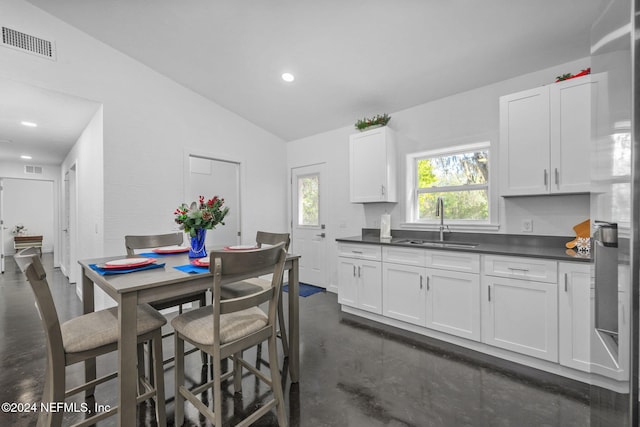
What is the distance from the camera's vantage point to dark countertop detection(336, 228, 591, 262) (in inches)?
85.3

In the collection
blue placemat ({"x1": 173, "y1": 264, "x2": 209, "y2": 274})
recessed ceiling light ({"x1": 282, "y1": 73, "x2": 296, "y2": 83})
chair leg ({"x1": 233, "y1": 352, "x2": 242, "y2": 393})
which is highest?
recessed ceiling light ({"x1": 282, "y1": 73, "x2": 296, "y2": 83})

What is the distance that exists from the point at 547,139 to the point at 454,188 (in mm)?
1054

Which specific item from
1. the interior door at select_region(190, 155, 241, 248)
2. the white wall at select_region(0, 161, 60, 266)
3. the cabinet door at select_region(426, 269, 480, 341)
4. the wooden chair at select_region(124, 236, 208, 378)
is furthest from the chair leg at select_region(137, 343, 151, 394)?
the white wall at select_region(0, 161, 60, 266)

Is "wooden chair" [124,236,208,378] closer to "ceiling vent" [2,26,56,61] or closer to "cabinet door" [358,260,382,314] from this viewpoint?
"cabinet door" [358,260,382,314]

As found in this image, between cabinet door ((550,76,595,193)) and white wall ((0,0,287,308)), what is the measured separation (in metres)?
3.89

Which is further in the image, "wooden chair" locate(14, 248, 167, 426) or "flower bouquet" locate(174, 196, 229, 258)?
"flower bouquet" locate(174, 196, 229, 258)

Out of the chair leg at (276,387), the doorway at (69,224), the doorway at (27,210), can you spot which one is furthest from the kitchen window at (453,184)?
the doorway at (27,210)

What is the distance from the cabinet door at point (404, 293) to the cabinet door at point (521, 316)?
0.56 m

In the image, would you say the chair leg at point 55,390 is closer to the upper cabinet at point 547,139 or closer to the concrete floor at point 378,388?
the concrete floor at point 378,388

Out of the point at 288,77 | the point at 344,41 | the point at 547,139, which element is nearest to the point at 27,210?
the point at 288,77

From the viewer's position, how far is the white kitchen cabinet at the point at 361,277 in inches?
123

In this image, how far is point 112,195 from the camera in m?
3.11

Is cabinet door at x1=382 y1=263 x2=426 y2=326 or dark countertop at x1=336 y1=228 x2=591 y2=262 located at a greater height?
dark countertop at x1=336 y1=228 x2=591 y2=262

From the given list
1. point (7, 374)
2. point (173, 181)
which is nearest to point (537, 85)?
point (173, 181)
